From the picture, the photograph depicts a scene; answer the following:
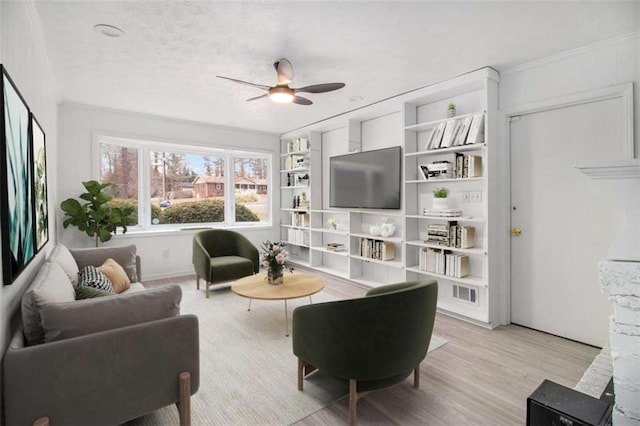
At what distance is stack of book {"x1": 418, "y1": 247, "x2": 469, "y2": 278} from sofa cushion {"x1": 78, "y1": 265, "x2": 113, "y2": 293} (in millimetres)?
3229

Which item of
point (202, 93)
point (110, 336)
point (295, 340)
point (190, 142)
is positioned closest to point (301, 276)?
point (295, 340)

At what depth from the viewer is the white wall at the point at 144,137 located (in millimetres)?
4359

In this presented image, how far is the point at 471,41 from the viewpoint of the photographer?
2623mm

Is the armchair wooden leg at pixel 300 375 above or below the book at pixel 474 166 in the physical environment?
below

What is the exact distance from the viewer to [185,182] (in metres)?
5.54

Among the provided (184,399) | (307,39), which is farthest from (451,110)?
(184,399)

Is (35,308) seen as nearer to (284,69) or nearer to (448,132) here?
(284,69)

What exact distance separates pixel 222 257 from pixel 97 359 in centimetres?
325

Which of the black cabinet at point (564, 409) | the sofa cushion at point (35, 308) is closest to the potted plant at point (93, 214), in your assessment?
the sofa cushion at point (35, 308)

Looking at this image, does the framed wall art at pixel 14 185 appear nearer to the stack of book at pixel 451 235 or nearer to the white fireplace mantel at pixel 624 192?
the white fireplace mantel at pixel 624 192

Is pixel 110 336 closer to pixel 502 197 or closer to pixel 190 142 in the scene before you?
pixel 502 197

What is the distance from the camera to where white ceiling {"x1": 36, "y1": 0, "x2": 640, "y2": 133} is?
2.19 meters

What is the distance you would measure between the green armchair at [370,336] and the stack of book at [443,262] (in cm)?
169

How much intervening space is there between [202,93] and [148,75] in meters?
0.67
